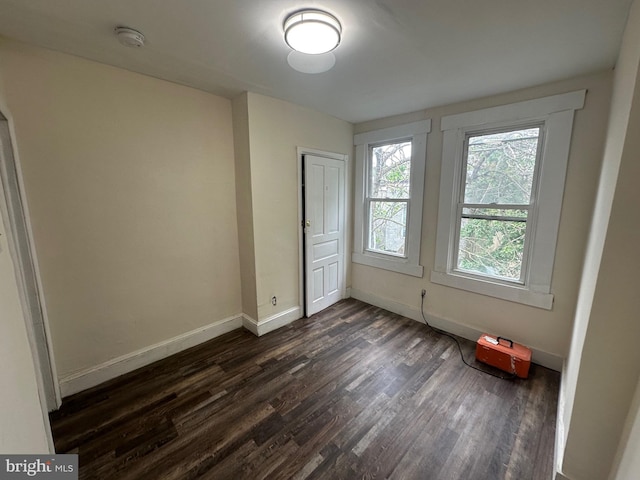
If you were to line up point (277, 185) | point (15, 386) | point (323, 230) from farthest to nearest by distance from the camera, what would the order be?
1. point (323, 230)
2. point (277, 185)
3. point (15, 386)

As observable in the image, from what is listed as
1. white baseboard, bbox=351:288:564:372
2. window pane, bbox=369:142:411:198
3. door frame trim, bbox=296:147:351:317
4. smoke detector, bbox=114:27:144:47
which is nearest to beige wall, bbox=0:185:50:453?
smoke detector, bbox=114:27:144:47

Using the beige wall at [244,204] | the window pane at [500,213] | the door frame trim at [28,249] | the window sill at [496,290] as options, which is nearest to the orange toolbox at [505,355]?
the window sill at [496,290]

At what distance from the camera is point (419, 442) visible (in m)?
1.59

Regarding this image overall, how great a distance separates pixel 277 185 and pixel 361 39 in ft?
4.90

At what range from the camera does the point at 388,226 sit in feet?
11.0

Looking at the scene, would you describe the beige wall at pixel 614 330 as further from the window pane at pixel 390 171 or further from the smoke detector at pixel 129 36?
the smoke detector at pixel 129 36

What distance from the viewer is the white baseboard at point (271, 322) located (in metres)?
2.75

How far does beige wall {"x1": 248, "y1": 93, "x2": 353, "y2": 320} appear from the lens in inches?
99.3

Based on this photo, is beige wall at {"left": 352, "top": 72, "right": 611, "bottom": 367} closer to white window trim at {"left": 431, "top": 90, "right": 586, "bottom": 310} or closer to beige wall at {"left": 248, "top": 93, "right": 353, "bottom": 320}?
white window trim at {"left": 431, "top": 90, "right": 586, "bottom": 310}

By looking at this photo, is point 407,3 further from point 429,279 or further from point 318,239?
point 429,279

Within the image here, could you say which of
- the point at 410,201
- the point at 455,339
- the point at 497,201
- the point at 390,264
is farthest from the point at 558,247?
the point at 390,264

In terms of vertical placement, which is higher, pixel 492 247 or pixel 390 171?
pixel 390 171

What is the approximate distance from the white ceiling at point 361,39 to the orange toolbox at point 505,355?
88.5 inches

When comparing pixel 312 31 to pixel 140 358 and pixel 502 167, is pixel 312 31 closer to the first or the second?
pixel 502 167
